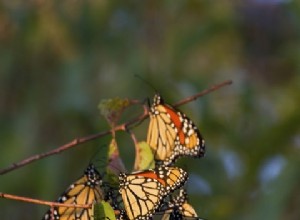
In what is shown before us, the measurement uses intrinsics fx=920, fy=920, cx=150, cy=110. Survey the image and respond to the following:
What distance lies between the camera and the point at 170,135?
167 centimetres

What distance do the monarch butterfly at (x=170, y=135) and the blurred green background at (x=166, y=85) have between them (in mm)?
515

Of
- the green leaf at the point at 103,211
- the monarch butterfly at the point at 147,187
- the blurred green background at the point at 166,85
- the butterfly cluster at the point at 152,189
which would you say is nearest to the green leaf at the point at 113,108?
the butterfly cluster at the point at 152,189

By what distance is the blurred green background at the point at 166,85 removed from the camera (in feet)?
7.73

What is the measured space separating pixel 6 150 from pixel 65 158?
21cm

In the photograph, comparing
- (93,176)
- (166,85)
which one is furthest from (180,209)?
(166,85)

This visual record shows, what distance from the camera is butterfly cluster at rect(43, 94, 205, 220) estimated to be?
48.6 inches

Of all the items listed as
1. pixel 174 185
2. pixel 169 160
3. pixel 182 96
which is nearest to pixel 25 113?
pixel 182 96

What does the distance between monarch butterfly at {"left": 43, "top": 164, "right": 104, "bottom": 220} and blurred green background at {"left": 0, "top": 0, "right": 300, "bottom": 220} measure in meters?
0.72

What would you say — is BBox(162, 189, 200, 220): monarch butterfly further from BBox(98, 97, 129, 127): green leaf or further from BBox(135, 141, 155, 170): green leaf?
BBox(98, 97, 129, 127): green leaf

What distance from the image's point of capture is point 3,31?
3.10 meters

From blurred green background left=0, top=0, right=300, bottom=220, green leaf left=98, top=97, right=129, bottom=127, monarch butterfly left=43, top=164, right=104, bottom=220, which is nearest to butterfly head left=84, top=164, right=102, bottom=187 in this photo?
monarch butterfly left=43, top=164, right=104, bottom=220

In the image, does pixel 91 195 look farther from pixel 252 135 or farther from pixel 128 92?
pixel 128 92

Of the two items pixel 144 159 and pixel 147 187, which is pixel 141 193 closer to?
pixel 147 187

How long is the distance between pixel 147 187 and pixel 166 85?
1.21 m
